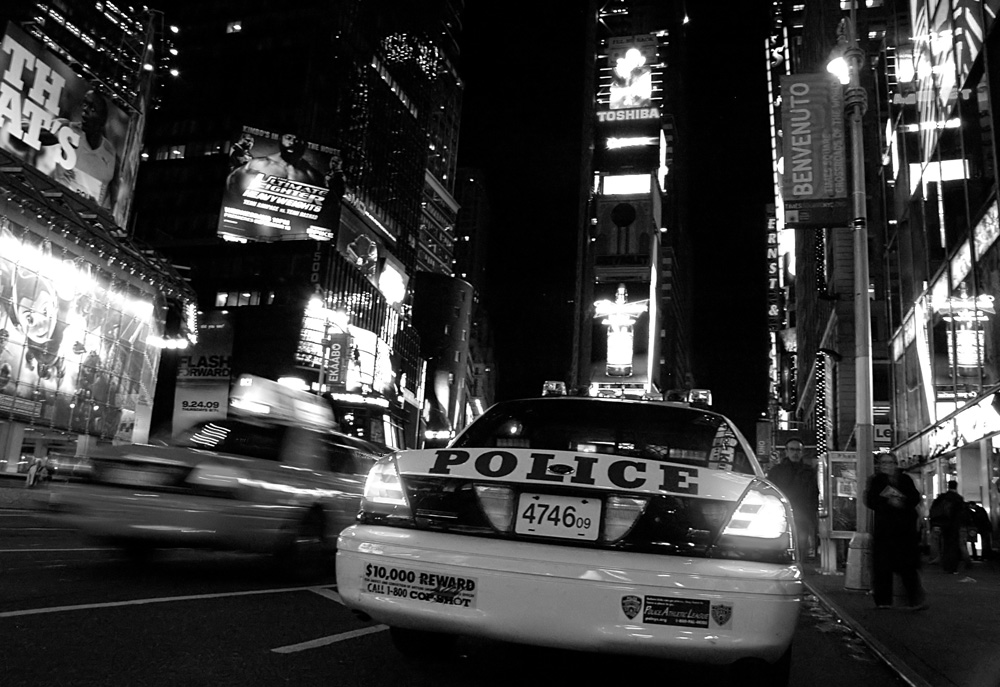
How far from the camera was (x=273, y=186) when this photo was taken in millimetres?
54719

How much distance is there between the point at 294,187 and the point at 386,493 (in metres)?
53.7

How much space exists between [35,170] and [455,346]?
76904 millimetres

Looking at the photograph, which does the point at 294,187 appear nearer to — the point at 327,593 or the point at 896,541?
the point at 327,593

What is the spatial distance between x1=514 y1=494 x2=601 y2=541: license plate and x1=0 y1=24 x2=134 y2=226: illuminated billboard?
3004cm

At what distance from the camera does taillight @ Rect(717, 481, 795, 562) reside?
A: 3449mm

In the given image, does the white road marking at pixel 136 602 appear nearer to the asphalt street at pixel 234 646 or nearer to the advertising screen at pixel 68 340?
the asphalt street at pixel 234 646

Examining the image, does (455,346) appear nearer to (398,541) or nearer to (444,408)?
(444,408)

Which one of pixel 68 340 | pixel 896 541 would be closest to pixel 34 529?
pixel 896 541

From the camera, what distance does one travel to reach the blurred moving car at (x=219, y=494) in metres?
6.74

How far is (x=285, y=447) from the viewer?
7848mm

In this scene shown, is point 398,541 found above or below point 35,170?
below

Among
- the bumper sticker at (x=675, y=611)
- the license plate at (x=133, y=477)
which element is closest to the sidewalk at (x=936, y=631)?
the bumper sticker at (x=675, y=611)

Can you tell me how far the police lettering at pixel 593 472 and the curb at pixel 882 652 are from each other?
2045 mm

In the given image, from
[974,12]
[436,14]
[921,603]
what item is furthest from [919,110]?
[436,14]
